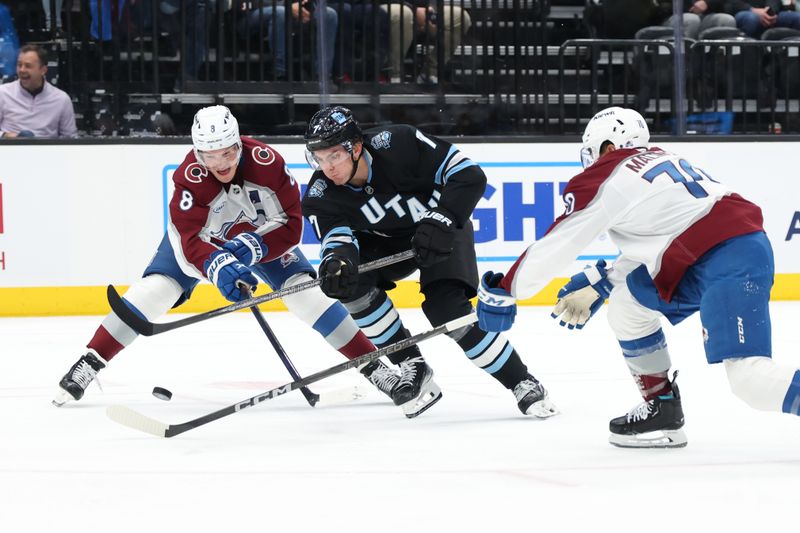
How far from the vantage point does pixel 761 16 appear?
7.38m

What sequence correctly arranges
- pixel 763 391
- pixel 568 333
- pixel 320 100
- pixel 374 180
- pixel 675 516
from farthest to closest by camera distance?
pixel 320 100, pixel 568 333, pixel 374 180, pixel 763 391, pixel 675 516

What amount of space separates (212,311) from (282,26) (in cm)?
366

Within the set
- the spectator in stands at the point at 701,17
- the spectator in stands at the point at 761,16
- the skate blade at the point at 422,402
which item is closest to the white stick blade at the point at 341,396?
the skate blade at the point at 422,402

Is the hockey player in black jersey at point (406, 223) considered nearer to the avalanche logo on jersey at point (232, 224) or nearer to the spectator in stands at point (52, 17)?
the avalanche logo on jersey at point (232, 224)

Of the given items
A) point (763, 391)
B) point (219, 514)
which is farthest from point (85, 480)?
point (763, 391)

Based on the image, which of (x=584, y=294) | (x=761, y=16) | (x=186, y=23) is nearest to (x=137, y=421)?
(x=584, y=294)

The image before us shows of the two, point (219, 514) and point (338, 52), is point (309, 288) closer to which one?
point (219, 514)

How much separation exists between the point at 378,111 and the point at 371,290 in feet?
11.1

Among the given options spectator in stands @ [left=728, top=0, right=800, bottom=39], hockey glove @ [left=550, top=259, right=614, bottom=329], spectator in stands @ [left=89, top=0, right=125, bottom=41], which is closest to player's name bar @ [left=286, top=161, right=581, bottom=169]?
spectator in stands @ [left=728, top=0, right=800, bottom=39]

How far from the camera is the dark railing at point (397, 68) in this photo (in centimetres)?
658

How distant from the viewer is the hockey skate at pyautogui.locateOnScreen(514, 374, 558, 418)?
3.35 metres

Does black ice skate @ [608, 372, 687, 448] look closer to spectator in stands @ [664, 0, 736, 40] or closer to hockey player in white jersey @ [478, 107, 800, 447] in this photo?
hockey player in white jersey @ [478, 107, 800, 447]

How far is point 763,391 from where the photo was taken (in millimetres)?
2496

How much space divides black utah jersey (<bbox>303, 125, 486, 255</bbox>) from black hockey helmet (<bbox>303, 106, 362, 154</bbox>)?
0.14 metres
